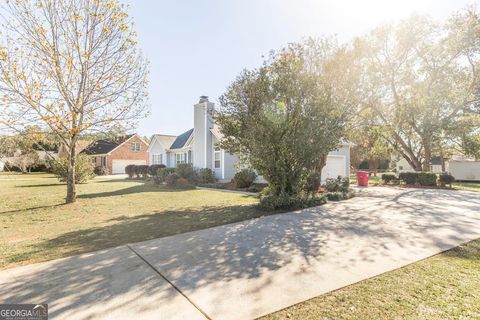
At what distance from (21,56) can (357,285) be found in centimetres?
1304

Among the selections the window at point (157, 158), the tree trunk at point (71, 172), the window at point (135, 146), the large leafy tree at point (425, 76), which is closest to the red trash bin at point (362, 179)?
the large leafy tree at point (425, 76)

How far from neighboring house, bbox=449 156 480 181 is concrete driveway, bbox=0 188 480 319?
86.2 ft

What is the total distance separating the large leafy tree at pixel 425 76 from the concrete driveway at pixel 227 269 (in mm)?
16434

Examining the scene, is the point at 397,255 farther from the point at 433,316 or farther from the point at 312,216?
the point at 312,216

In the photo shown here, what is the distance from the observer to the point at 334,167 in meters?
21.2

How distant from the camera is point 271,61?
39.5 ft

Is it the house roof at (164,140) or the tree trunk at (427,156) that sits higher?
the house roof at (164,140)

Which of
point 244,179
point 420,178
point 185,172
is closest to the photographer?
point 244,179

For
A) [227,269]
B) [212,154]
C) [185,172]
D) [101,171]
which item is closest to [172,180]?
[185,172]

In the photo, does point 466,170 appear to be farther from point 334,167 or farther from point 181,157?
point 181,157

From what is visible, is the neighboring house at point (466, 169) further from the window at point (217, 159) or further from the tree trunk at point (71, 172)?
the tree trunk at point (71, 172)

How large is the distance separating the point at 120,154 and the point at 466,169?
43478mm

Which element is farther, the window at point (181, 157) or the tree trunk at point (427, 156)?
the window at point (181, 157)

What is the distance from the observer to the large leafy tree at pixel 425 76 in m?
21.1
